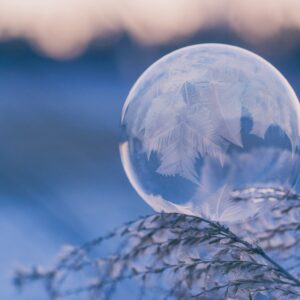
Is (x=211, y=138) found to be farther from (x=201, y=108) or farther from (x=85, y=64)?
(x=85, y=64)

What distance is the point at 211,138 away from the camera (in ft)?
9.14

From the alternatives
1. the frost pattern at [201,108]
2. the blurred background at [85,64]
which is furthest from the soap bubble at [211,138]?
the blurred background at [85,64]

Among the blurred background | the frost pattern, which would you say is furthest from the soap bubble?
the blurred background

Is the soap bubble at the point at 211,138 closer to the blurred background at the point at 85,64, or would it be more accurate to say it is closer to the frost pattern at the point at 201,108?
the frost pattern at the point at 201,108

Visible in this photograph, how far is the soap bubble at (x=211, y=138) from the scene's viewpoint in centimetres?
279

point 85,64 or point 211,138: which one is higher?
point 85,64

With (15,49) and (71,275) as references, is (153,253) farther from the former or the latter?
(15,49)

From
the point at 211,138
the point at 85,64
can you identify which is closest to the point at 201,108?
the point at 211,138

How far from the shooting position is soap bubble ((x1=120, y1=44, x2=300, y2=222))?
9.16 ft

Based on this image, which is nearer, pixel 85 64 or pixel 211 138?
pixel 211 138

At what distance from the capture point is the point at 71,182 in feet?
34.1

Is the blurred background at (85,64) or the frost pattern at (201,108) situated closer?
the frost pattern at (201,108)

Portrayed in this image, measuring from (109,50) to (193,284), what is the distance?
1044 centimetres

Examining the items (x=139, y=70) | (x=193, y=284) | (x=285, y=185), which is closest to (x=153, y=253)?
(x=193, y=284)
